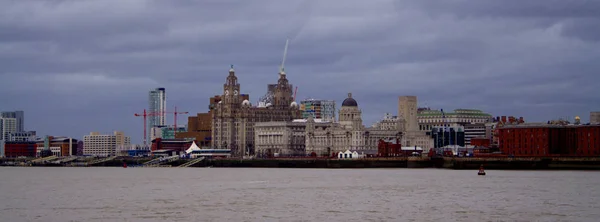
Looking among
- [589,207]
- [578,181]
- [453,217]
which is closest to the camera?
[453,217]

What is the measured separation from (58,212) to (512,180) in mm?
66754

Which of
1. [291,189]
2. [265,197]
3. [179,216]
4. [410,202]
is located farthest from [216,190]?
[179,216]

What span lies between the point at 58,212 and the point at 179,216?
10201mm

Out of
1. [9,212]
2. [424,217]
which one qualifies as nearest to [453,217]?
[424,217]

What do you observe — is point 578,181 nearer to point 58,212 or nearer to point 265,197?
point 265,197

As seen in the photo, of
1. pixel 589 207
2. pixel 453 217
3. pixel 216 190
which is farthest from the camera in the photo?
Answer: pixel 216 190

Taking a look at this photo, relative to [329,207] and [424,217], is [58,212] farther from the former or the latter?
[424,217]

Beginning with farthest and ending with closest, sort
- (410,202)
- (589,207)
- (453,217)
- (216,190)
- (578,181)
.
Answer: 1. (578,181)
2. (216,190)
3. (410,202)
4. (589,207)
5. (453,217)

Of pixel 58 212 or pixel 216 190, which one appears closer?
pixel 58 212

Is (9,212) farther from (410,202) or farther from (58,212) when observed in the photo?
(410,202)

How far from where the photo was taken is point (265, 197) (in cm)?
10069

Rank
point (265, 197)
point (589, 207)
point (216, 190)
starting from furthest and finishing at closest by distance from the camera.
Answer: point (216, 190) < point (265, 197) < point (589, 207)

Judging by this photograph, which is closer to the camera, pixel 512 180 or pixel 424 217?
pixel 424 217

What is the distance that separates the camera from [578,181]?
12650 centimetres
